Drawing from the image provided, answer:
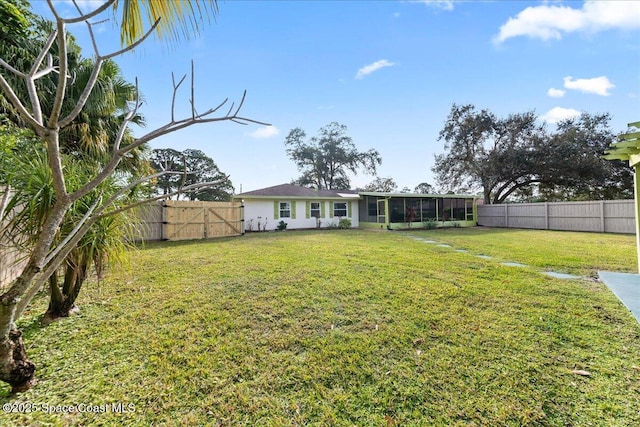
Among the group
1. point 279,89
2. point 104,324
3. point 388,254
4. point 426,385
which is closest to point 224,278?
point 104,324

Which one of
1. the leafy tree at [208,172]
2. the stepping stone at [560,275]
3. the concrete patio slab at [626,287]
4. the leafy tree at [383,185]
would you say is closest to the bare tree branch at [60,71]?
the concrete patio slab at [626,287]

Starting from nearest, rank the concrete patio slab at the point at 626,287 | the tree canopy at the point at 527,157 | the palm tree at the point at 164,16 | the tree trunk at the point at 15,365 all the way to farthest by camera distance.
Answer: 1. the palm tree at the point at 164,16
2. the tree trunk at the point at 15,365
3. the concrete patio slab at the point at 626,287
4. the tree canopy at the point at 527,157

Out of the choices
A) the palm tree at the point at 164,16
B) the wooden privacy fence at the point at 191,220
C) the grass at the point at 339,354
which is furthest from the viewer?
the wooden privacy fence at the point at 191,220

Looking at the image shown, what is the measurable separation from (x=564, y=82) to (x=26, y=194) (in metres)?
15.6

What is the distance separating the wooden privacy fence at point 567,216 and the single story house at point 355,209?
4.79 feet

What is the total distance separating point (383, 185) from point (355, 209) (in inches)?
641

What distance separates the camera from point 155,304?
3.48 m

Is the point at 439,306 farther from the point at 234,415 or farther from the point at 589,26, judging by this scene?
the point at 589,26

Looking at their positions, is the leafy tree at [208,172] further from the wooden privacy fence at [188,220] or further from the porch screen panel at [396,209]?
the porch screen panel at [396,209]

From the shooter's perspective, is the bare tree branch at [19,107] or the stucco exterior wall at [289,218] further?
the stucco exterior wall at [289,218]

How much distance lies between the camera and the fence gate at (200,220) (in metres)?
10.7

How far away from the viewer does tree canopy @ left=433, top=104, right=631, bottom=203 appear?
18.2 metres

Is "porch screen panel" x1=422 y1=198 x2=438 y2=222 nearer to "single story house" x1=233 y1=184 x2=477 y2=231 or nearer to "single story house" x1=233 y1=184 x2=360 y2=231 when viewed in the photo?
"single story house" x1=233 y1=184 x2=477 y2=231

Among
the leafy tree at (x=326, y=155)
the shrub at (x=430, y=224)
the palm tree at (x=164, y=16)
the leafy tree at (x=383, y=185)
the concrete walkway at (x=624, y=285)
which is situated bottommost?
the concrete walkway at (x=624, y=285)
